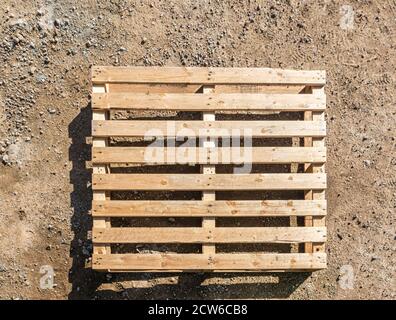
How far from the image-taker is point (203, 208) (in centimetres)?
377

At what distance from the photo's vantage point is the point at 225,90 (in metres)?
4.05

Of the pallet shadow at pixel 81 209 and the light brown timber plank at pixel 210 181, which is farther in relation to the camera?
the pallet shadow at pixel 81 209

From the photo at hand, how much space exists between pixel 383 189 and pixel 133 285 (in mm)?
2506

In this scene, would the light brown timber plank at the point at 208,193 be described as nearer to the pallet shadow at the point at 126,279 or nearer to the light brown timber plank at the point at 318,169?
the pallet shadow at the point at 126,279

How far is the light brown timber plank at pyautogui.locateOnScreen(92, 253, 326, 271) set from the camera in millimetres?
3713

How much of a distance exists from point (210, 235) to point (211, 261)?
216 mm

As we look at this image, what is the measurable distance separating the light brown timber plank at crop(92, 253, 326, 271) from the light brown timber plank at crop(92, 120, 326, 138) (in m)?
1.02

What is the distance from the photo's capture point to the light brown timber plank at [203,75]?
12.5ft

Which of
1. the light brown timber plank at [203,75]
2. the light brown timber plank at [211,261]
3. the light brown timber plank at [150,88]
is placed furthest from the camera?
the light brown timber plank at [150,88]

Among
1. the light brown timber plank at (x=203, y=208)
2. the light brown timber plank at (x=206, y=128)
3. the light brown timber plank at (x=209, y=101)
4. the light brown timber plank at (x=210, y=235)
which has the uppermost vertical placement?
the light brown timber plank at (x=209, y=101)

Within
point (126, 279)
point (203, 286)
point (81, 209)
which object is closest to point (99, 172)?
point (81, 209)

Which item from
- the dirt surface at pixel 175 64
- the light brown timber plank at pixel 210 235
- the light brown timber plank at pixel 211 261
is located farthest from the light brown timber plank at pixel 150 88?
the light brown timber plank at pixel 211 261

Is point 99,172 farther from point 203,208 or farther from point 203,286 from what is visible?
point 203,286

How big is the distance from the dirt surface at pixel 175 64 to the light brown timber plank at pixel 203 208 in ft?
1.36
